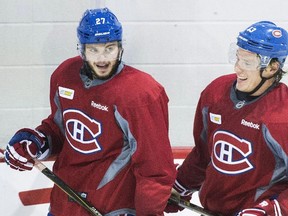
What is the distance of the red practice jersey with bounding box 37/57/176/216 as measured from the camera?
7.01ft

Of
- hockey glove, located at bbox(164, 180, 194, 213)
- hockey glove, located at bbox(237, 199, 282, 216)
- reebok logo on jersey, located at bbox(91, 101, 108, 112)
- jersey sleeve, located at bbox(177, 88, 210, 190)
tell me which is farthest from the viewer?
hockey glove, located at bbox(164, 180, 194, 213)

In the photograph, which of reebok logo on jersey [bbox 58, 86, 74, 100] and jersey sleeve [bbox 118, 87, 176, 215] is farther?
reebok logo on jersey [bbox 58, 86, 74, 100]

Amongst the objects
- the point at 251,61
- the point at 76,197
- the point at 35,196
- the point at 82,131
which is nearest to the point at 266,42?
the point at 251,61

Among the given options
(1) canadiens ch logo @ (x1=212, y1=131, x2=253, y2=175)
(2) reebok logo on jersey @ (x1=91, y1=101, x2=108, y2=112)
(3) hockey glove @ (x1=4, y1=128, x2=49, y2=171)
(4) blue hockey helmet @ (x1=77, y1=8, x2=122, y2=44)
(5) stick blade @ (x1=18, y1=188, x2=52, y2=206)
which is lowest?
(5) stick blade @ (x1=18, y1=188, x2=52, y2=206)

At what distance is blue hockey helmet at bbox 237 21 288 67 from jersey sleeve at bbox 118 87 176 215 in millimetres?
315

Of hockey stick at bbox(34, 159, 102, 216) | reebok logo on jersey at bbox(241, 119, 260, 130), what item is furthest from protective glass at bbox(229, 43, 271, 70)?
hockey stick at bbox(34, 159, 102, 216)

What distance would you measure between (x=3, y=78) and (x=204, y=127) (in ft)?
3.80

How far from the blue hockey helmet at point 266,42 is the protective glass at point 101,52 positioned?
395 millimetres

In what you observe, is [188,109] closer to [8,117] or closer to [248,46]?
[8,117]

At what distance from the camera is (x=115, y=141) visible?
86.1 inches

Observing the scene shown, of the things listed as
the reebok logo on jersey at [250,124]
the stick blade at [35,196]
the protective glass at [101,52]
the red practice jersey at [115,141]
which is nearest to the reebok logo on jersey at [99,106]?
the red practice jersey at [115,141]

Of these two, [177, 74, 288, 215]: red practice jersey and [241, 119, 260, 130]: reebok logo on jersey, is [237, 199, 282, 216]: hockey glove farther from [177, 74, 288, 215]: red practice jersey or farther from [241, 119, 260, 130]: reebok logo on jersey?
[241, 119, 260, 130]: reebok logo on jersey

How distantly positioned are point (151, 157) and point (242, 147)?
0.28m

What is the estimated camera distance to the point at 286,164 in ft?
6.74
